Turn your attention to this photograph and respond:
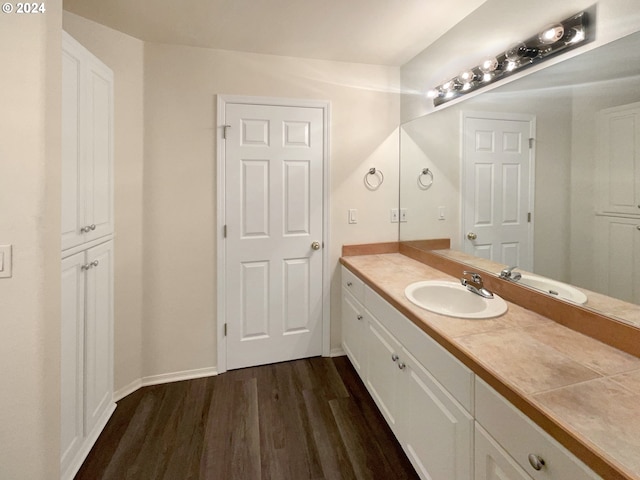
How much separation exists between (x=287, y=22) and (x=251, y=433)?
2377 mm

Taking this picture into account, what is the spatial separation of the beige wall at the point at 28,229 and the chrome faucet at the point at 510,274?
1.94 m

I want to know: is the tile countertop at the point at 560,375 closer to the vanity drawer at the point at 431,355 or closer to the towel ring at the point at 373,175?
the vanity drawer at the point at 431,355

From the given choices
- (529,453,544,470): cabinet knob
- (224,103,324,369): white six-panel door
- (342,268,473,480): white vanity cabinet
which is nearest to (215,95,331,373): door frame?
(224,103,324,369): white six-panel door

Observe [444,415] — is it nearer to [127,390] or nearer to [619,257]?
[619,257]

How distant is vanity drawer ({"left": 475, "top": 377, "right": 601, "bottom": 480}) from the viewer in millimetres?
678

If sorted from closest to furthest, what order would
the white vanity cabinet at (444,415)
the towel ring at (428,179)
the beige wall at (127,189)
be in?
the white vanity cabinet at (444,415)
the beige wall at (127,189)
the towel ring at (428,179)

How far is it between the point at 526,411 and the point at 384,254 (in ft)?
5.88

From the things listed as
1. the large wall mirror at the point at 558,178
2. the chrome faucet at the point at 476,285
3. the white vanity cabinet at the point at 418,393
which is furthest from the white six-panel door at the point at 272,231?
the chrome faucet at the point at 476,285

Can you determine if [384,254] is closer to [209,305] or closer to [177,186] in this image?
[209,305]

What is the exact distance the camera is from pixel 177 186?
211 cm

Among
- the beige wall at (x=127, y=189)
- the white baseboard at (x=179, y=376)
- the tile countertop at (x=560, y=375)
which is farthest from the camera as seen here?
the white baseboard at (x=179, y=376)

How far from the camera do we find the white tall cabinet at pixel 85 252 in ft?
4.44

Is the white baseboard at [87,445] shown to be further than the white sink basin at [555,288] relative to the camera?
Yes

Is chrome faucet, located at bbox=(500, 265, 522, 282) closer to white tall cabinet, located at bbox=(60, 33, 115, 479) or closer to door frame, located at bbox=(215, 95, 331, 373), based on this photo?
door frame, located at bbox=(215, 95, 331, 373)
